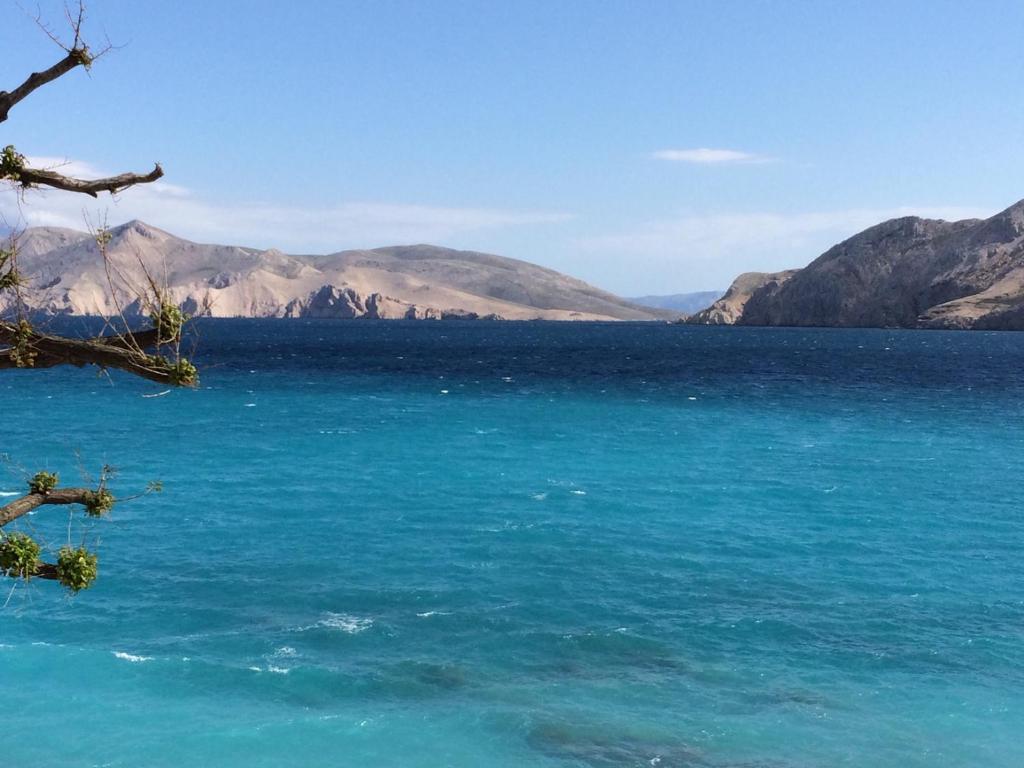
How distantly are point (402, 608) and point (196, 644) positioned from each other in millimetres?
7065

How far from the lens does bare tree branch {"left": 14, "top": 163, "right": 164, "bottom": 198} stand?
10969 millimetres

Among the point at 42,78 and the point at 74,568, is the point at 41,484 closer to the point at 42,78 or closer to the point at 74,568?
the point at 74,568

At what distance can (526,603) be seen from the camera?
33.9 m

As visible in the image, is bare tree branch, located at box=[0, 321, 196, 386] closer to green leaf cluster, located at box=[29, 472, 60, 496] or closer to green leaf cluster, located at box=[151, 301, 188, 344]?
green leaf cluster, located at box=[151, 301, 188, 344]

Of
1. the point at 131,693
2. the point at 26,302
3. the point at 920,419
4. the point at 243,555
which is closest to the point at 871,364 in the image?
the point at 920,419

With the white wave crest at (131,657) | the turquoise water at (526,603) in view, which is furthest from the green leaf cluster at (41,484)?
the white wave crest at (131,657)

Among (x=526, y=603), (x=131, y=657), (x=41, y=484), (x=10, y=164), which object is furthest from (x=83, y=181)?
(x=526, y=603)

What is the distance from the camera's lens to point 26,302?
11914 mm

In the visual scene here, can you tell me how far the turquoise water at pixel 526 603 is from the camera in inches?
978

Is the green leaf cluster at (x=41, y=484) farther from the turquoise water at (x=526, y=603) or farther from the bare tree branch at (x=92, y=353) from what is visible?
the turquoise water at (x=526, y=603)

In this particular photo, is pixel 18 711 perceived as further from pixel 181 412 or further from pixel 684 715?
pixel 181 412

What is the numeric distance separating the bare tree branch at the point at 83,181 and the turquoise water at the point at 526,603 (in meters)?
17.1

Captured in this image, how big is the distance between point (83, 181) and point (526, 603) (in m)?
25.6

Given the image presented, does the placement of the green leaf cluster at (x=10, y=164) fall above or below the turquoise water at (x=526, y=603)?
above
